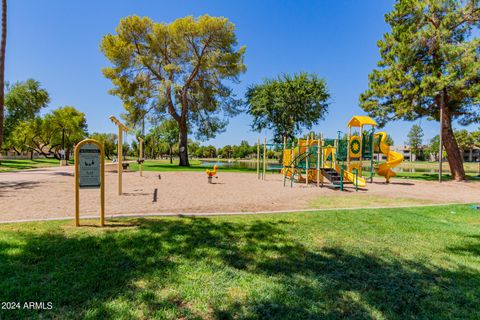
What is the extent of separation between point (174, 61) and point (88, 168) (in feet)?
93.0

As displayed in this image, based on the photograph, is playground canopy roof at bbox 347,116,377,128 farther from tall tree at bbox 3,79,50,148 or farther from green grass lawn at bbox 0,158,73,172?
tall tree at bbox 3,79,50,148

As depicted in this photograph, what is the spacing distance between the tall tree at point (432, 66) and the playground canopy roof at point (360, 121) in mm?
4289

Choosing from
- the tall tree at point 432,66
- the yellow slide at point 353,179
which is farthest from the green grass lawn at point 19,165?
the tall tree at point 432,66

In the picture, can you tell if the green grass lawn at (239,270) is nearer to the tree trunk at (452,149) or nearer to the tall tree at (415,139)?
the tree trunk at (452,149)

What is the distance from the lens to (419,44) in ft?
57.6

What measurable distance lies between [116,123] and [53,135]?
184 ft

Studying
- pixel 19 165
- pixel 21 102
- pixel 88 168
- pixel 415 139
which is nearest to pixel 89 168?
pixel 88 168

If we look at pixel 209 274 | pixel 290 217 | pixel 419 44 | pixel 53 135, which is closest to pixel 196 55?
pixel 419 44

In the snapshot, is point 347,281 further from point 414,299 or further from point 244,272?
point 244,272

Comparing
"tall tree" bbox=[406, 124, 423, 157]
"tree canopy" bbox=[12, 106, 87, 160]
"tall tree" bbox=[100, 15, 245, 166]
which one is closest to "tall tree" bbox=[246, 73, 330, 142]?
"tall tree" bbox=[100, 15, 245, 166]

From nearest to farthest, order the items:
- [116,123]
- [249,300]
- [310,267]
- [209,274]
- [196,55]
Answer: [249,300] < [209,274] < [310,267] < [116,123] < [196,55]

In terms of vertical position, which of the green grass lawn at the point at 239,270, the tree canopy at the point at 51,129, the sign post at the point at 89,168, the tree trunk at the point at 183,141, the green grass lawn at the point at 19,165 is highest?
the tree canopy at the point at 51,129

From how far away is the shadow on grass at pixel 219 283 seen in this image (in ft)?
8.19

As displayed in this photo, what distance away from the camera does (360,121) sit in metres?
16.5
